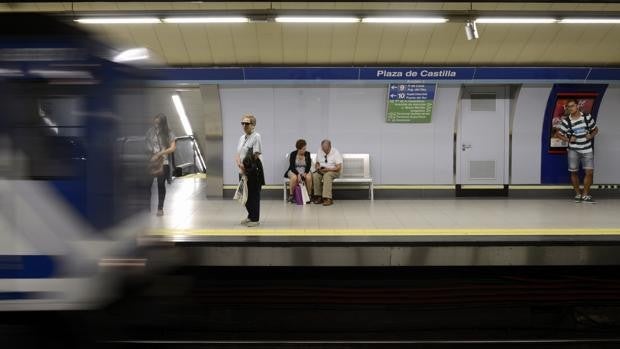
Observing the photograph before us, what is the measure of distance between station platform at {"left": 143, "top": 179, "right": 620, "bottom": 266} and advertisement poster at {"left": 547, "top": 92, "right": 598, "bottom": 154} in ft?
6.64

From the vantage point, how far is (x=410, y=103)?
29.0 ft

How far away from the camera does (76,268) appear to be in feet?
10.4

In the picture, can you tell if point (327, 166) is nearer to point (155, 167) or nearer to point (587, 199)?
point (155, 167)

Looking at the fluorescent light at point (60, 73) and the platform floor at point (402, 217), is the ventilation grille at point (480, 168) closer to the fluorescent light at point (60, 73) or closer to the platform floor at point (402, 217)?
the platform floor at point (402, 217)

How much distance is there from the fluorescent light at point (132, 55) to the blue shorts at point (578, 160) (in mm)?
7204

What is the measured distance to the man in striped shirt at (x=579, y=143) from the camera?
27.8 feet

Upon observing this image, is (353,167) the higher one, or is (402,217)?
(353,167)

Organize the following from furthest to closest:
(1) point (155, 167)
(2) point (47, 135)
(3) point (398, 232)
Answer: (3) point (398, 232) → (1) point (155, 167) → (2) point (47, 135)

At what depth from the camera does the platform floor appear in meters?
6.14

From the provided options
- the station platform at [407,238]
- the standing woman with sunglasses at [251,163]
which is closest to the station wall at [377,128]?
the station platform at [407,238]

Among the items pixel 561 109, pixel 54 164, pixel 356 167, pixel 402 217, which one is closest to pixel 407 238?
pixel 402 217

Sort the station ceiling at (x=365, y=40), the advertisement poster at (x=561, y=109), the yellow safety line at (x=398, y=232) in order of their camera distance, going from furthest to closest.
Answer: the advertisement poster at (x=561, y=109) → the station ceiling at (x=365, y=40) → the yellow safety line at (x=398, y=232)

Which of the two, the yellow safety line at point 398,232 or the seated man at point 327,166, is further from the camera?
the seated man at point 327,166

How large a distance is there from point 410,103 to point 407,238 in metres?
3.67
